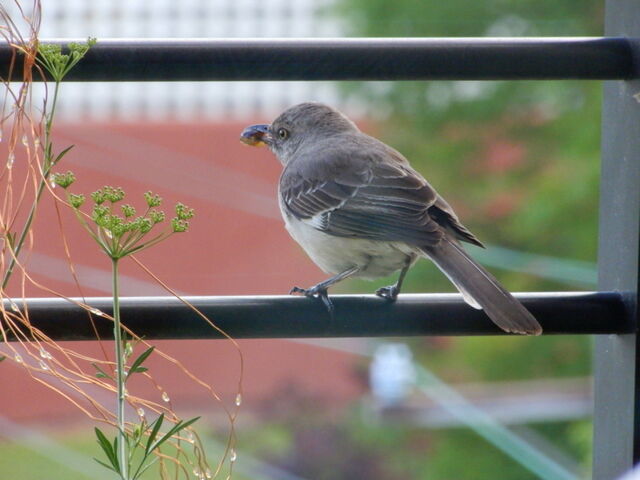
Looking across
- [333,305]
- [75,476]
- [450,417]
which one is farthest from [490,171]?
[333,305]

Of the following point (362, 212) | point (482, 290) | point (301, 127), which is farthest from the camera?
point (301, 127)

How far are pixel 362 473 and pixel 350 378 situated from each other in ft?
5.34

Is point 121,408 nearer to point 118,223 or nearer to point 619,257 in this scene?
point 118,223

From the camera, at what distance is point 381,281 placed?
7773mm

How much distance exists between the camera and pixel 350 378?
1159cm

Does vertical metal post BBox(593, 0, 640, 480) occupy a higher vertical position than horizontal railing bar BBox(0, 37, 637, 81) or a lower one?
lower

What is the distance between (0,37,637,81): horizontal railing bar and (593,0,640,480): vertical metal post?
0.06 metres

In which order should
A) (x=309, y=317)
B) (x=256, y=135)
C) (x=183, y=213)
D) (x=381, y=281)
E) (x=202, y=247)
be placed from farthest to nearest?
(x=202, y=247)
(x=381, y=281)
(x=256, y=135)
(x=309, y=317)
(x=183, y=213)

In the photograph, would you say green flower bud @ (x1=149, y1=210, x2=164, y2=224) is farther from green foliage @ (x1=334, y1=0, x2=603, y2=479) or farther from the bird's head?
green foliage @ (x1=334, y1=0, x2=603, y2=479)

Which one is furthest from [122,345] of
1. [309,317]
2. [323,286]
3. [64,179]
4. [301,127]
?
[301,127]

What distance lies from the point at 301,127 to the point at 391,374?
5.59 meters

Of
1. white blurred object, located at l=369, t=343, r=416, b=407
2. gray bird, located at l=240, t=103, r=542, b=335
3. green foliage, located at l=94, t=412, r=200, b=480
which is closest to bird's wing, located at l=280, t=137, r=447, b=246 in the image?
gray bird, located at l=240, t=103, r=542, b=335

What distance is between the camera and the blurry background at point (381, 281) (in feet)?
25.9

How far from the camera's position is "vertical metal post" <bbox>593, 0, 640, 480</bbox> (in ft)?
5.14
